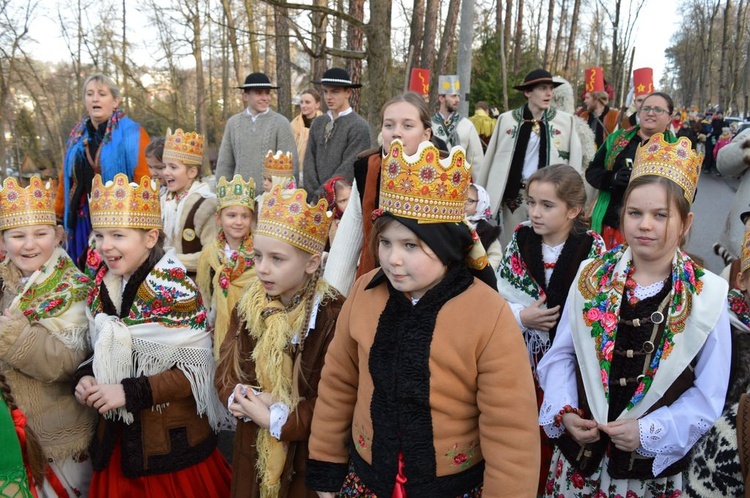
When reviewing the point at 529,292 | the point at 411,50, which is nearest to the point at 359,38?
the point at 411,50

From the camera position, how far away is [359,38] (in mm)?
12000

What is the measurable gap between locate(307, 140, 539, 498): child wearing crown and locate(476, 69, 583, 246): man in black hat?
→ 12.3ft

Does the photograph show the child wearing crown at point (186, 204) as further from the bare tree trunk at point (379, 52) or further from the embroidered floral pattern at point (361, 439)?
the bare tree trunk at point (379, 52)

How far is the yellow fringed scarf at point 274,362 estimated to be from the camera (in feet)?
9.16

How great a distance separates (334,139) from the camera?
256 inches

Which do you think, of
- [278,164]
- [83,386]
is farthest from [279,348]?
[278,164]

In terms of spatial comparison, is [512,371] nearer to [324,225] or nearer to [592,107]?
[324,225]

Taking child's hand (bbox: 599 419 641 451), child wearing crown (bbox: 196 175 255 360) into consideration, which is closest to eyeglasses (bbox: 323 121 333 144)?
child wearing crown (bbox: 196 175 255 360)

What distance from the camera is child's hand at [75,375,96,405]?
3021mm

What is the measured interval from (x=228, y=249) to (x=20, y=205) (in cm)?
157

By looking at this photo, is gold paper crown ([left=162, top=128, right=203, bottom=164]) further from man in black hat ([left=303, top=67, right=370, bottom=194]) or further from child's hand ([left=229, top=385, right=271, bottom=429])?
child's hand ([left=229, top=385, right=271, bottom=429])

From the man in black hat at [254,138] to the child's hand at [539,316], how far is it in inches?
155

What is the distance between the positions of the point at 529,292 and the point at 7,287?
2976 millimetres

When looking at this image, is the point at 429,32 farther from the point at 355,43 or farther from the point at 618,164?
the point at 618,164
